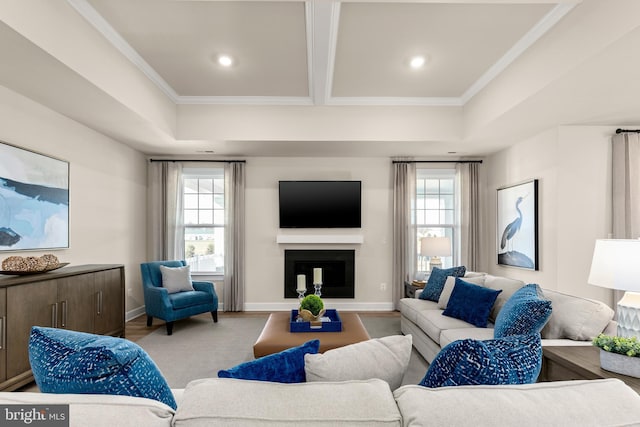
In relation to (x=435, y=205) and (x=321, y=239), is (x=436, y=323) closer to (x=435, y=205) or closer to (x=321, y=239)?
(x=321, y=239)

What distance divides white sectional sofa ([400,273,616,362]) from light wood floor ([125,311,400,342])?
4.20ft

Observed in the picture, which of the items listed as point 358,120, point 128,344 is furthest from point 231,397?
point 358,120

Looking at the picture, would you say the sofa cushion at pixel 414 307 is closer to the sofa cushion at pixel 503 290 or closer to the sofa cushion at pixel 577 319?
the sofa cushion at pixel 503 290

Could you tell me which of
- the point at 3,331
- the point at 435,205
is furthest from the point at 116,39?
the point at 435,205

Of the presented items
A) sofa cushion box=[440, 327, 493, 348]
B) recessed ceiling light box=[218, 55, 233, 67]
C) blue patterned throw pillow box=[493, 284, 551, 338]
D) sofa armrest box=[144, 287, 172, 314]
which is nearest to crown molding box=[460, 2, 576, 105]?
blue patterned throw pillow box=[493, 284, 551, 338]

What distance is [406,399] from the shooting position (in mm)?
967

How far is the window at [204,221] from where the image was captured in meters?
5.82

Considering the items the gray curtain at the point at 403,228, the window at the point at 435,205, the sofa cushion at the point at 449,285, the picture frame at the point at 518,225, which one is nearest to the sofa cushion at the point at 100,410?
the sofa cushion at the point at 449,285

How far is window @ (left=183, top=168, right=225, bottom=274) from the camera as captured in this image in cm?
582

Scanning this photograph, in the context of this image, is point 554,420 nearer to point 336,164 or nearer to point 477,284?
point 477,284

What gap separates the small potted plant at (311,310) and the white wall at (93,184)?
255 centimetres

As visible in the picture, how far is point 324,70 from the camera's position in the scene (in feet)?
11.8

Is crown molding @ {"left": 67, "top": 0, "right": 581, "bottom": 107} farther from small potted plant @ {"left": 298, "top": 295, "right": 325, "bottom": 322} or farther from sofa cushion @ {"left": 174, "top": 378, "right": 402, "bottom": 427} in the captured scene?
sofa cushion @ {"left": 174, "top": 378, "right": 402, "bottom": 427}

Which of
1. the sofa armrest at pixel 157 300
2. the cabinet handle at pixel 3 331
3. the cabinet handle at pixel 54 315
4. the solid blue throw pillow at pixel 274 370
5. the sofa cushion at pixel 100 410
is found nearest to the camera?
the sofa cushion at pixel 100 410
